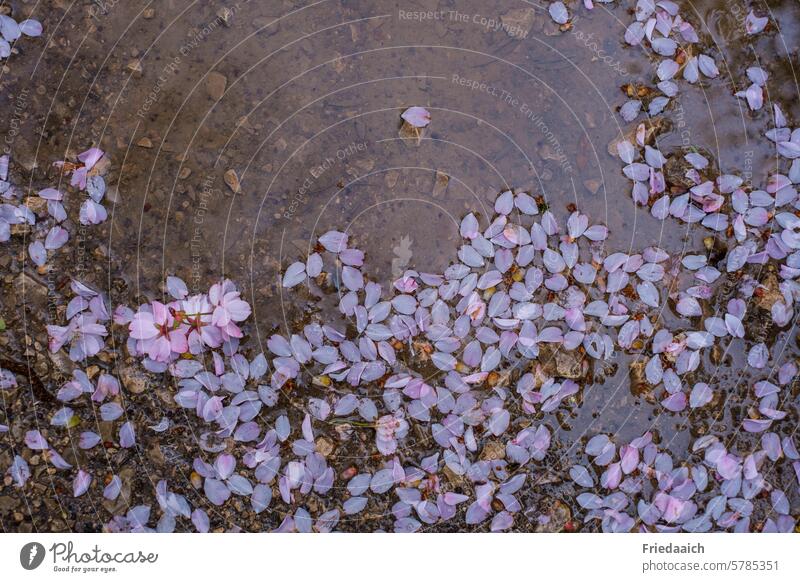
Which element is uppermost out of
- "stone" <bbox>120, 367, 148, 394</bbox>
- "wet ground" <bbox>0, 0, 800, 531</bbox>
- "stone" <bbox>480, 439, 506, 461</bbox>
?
"wet ground" <bbox>0, 0, 800, 531</bbox>

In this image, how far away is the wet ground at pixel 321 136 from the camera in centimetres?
203

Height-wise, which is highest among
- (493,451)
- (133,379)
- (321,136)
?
(321,136)

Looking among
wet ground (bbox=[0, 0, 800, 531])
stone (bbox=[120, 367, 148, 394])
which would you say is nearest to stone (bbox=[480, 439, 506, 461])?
wet ground (bbox=[0, 0, 800, 531])

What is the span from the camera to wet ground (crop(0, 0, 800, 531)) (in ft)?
6.67

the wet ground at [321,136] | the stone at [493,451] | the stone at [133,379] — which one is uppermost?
the wet ground at [321,136]

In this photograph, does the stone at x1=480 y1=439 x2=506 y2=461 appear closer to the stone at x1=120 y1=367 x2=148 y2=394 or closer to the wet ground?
the wet ground

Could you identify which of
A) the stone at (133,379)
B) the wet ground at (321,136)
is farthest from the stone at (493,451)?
the stone at (133,379)

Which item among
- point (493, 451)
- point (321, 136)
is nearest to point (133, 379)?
point (321, 136)

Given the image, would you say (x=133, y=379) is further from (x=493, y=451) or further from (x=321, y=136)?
(x=493, y=451)

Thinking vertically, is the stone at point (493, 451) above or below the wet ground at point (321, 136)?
below

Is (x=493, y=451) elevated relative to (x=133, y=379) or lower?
lower

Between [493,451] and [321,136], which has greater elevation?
[321,136]

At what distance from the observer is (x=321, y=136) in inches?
81.1

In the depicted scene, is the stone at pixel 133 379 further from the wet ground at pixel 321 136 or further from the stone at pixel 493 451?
the stone at pixel 493 451
